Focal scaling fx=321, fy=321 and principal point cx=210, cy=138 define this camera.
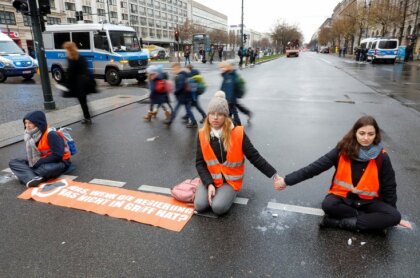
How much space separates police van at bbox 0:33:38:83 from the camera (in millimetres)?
16578

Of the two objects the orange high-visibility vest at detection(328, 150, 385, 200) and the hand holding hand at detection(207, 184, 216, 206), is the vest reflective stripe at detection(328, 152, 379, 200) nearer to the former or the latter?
the orange high-visibility vest at detection(328, 150, 385, 200)

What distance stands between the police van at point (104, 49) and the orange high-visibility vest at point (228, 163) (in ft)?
41.8

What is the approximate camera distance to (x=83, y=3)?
69.6 metres

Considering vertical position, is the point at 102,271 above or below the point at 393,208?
below

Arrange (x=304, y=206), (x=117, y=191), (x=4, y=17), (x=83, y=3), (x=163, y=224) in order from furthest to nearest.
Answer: (x=83, y=3) → (x=4, y=17) → (x=117, y=191) → (x=304, y=206) → (x=163, y=224)

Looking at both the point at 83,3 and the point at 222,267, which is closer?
the point at 222,267

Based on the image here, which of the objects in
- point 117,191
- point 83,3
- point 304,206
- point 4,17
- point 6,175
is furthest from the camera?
point 83,3

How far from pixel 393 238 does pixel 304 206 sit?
3.16ft

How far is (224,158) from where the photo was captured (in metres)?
3.72

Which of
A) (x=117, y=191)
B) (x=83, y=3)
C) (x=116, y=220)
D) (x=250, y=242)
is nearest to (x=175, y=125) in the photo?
(x=117, y=191)

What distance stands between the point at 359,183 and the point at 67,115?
7.85m

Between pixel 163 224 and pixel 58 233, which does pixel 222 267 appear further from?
pixel 58 233

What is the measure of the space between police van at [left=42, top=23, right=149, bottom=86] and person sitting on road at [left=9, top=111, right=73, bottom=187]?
11.3m

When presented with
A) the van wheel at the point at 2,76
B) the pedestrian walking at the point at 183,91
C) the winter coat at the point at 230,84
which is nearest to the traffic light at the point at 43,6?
the pedestrian walking at the point at 183,91
